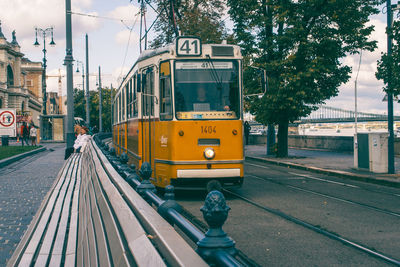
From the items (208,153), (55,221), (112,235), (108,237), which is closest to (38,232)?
(55,221)

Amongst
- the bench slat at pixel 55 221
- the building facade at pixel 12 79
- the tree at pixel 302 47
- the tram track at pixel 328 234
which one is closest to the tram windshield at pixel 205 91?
the tram track at pixel 328 234

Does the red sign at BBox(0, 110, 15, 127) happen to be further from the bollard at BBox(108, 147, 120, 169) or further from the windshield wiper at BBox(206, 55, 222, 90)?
the windshield wiper at BBox(206, 55, 222, 90)

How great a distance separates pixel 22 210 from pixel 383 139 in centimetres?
1081

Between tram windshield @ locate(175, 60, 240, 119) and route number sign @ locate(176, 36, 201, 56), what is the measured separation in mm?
183

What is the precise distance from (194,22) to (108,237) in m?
26.6

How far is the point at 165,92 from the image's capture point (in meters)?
10.0

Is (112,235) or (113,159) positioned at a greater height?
(113,159)

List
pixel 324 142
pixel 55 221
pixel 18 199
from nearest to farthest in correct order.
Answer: pixel 55 221 → pixel 18 199 → pixel 324 142

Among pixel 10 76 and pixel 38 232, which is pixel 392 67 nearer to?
pixel 38 232

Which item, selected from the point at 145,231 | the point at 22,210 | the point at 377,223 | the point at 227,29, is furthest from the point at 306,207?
the point at 227,29

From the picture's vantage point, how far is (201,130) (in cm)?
967

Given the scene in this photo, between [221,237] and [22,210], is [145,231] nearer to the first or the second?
[221,237]

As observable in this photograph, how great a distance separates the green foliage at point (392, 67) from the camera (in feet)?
41.8

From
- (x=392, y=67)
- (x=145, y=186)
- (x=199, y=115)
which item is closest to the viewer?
(x=145, y=186)
